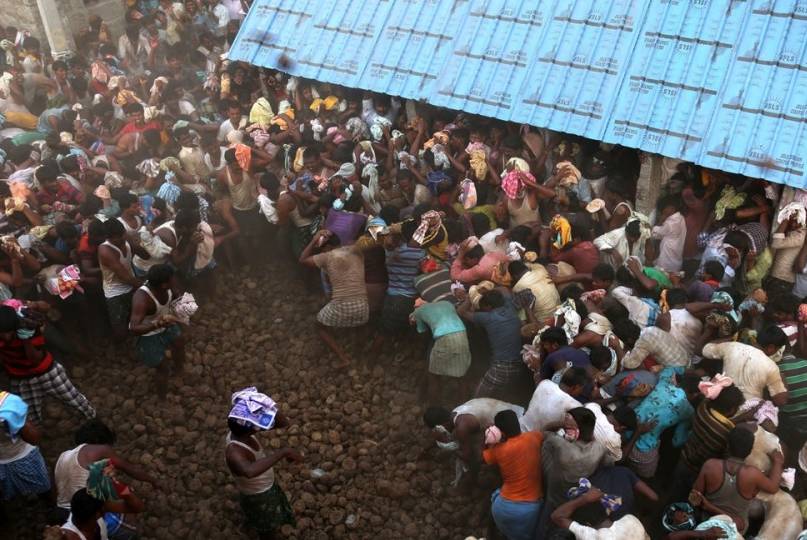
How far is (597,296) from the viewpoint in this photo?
6.72 meters

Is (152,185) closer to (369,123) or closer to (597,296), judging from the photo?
(369,123)

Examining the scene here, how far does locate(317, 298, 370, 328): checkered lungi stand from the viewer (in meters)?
7.70

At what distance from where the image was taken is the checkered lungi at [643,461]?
6020 millimetres

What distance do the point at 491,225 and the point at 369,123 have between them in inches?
107

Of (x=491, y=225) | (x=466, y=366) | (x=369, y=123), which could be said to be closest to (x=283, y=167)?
(x=369, y=123)

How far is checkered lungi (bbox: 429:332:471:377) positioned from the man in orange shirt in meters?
1.33

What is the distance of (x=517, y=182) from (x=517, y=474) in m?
3.50

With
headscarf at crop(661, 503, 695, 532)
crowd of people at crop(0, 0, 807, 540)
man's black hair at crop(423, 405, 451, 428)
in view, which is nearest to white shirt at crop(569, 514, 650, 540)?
crowd of people at crop(0, 0, 807, 540)

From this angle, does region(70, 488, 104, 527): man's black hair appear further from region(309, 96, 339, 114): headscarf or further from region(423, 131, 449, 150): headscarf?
region(309, 96, 339, 114): headscarf

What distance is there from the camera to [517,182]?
8008 millimetres

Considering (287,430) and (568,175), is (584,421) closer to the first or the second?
(287,430)

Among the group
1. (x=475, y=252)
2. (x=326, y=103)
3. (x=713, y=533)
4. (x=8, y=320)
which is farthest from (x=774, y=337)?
(x=326, y=103)

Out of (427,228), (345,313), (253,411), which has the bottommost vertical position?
(345,313)

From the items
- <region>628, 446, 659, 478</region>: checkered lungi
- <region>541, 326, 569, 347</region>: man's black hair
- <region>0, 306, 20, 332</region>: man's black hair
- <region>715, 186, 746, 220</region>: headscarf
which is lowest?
A: <region>628, 446, 659, 478</region>: checkered lungi
